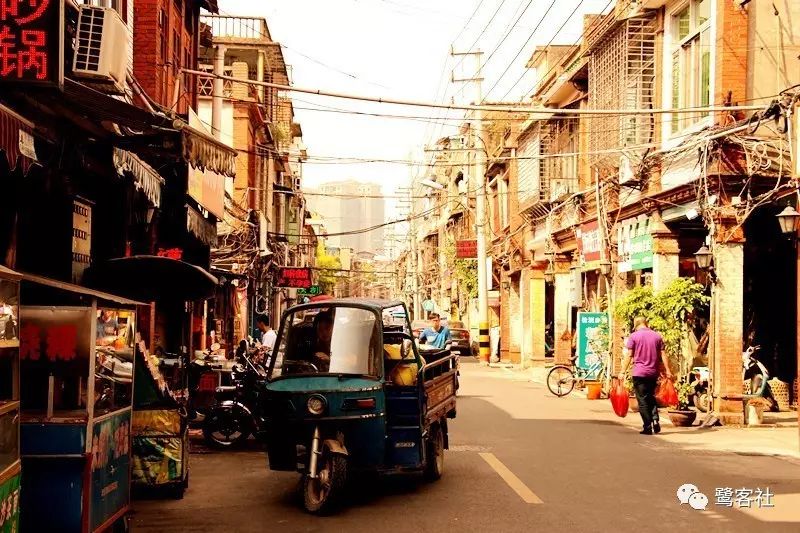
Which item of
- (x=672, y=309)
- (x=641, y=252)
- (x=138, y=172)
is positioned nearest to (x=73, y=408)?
(x=138, y=172)

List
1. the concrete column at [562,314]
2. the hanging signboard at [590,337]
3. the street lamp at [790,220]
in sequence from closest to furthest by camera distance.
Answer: the street lamp at [790,220], the hanging signboard at [590,337], the concrete column at [562,314]

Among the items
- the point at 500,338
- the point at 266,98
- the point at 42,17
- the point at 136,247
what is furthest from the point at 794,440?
the point at 266,98

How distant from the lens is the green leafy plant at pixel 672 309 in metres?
19.7

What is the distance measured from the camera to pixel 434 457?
11.8m

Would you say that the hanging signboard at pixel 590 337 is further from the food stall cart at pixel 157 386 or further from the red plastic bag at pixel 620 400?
the food stall cart at pixel 157 386

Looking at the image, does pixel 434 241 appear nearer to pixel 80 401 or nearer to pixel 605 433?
pixel 605 433

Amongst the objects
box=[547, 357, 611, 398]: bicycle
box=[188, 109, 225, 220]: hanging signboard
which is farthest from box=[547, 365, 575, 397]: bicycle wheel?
box=[188, 109, 225, 220]: hanging signboard

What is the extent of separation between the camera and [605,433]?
17141 mm

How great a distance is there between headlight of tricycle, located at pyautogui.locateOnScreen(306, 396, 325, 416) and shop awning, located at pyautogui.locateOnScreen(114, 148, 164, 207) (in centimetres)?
428

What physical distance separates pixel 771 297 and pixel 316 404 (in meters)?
15.0

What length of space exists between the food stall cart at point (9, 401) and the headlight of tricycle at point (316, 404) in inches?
157

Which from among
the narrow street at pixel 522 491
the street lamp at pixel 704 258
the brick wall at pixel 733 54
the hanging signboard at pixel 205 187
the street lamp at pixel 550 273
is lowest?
the narrow street at pixel 522 491

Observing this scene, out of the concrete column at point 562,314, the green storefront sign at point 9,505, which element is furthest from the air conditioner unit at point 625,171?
the green storefront sign at point 9,505

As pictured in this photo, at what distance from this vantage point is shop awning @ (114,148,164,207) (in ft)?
40.7
